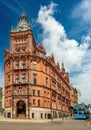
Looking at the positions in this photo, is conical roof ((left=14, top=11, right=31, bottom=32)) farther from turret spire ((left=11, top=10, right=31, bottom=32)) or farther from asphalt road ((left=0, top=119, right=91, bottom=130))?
asphalt road ((left=0, top=119, right=91, bottom=130))

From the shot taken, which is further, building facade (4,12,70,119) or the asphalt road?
building facade (4,12,70,119)

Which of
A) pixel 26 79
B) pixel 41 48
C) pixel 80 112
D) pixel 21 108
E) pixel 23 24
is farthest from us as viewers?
pixel 23 24

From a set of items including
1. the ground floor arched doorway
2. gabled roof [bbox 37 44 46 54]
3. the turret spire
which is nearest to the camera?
the ground floor arched doorway

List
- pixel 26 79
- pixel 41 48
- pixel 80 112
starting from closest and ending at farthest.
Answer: pixel 80 112 → pixel 26 79 → pixel 41 48

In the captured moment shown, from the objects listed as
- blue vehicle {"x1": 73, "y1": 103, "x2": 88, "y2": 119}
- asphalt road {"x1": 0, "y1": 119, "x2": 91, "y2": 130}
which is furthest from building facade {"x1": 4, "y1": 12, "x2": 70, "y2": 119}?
asphalt road {"x1": 0, "y1": 119, "x2": 91, "y2": 130}

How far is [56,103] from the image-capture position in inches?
3068

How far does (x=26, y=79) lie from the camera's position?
203 ft

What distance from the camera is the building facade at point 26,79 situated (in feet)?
199

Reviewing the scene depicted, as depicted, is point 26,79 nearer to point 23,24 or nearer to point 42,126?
point 23,24

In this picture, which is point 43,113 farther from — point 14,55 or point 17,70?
point 14,55

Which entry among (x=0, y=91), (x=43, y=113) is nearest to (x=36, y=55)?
(x=43, y=113)

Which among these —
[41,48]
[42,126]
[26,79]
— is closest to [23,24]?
[41,48]

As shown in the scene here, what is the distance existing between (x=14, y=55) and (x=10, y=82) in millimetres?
7254

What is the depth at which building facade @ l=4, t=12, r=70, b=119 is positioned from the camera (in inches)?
2388
